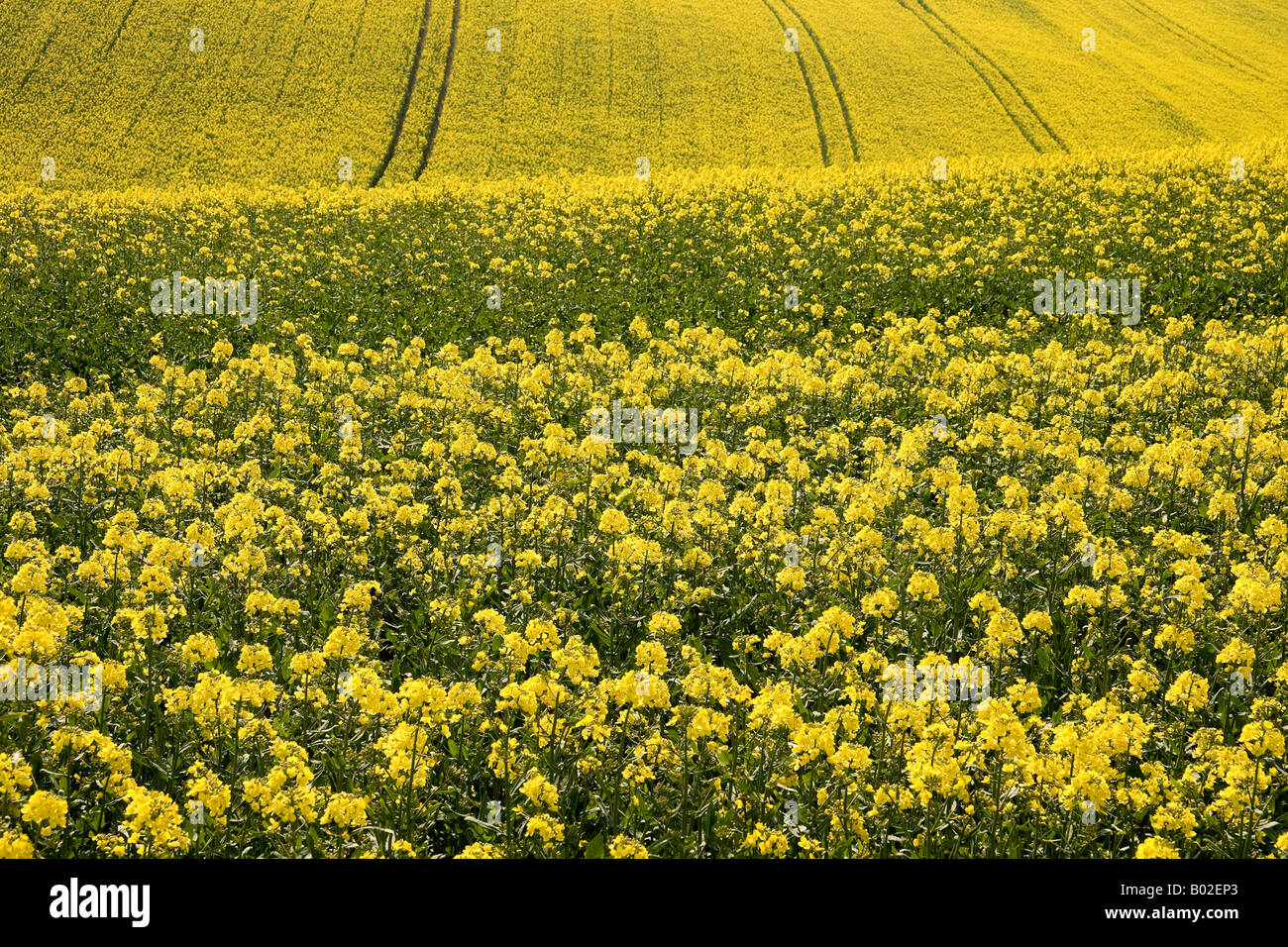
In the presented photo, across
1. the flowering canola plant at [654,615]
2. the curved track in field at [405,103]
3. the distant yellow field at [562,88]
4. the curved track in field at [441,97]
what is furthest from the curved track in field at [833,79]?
the flowering canola plant at [654,615]

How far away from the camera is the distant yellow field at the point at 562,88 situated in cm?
3688

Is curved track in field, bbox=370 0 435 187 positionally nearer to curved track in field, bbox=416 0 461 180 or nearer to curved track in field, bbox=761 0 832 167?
curved track in field, bbox=416 0 461 180

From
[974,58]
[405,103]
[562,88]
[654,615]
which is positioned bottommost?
[654,615]

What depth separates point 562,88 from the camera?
43.3 meters

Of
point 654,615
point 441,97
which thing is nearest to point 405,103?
point 441,97

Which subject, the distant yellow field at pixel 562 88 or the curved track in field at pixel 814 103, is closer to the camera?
the distant yellow field at pixel 562 88

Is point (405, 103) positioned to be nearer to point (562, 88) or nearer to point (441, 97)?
point (441, 97)

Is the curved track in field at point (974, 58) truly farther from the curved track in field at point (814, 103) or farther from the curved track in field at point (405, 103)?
the curved track in field at point (405, 103)

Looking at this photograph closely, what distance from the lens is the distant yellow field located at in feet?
121

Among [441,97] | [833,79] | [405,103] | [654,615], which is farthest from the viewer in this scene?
[833,79]

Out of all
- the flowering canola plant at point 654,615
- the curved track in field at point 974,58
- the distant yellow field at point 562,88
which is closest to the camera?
the flowering canola plant at point 654,615

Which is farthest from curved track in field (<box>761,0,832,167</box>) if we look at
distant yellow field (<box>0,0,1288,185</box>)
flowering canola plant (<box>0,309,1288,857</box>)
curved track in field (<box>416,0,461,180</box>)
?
flowering canola plant (<box>0,309,1288,857</box>)

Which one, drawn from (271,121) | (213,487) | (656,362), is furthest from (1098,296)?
(271,121)

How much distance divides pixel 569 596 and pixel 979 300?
14012 mm
